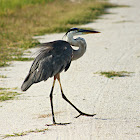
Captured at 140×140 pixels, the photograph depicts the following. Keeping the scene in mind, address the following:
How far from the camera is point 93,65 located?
8.84 meters

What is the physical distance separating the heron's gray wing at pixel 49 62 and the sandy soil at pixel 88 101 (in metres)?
0.58

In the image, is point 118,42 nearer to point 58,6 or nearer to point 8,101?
point 8,101

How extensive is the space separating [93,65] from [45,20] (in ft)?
23.4

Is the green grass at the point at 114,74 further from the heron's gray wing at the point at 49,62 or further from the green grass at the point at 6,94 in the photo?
the heron's gray wing at the point at 49,62

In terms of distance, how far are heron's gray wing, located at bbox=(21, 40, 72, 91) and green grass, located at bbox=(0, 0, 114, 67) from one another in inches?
137

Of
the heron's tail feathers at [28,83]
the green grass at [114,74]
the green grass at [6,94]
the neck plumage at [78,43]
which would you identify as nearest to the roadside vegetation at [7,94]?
the green grass at [6,94]

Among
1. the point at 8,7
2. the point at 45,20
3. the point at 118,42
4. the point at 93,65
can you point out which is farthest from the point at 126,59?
the point at 8,7

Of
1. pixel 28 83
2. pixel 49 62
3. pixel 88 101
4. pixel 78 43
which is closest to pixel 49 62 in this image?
pixel 49 62

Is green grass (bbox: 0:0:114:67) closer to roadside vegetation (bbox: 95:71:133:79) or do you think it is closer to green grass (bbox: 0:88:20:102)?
green grass (bbox: 0:88:20:102)

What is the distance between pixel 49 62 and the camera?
18.8 feet

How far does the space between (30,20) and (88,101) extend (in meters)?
9.77

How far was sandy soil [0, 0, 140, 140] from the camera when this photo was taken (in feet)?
16.8

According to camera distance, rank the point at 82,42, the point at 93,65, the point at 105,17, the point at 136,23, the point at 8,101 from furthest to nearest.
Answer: the point at 105,17 → the point at 136,23 → the point at 93,65 → the point at 8,101 → the point at 82,42

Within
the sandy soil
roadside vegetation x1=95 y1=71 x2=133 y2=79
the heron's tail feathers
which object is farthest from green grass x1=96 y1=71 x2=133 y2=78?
the heron's tail feathers
